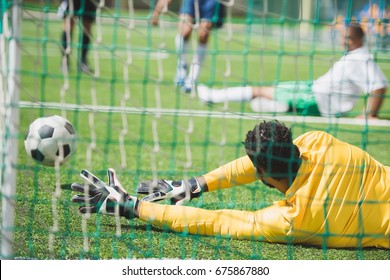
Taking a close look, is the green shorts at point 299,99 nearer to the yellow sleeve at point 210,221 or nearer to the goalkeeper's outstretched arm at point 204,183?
the goalkeeper's outstretched arm at point 204,183

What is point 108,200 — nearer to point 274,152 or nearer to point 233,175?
point 233,175

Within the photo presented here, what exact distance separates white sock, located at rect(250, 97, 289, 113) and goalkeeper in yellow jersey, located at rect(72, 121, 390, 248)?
8.89 ft

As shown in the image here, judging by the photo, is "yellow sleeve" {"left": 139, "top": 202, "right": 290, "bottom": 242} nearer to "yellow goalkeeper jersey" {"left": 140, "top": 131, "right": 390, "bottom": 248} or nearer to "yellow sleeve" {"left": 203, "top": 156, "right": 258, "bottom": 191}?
"yellow goalkeeper jersey" {"left": 140, "top": 131, "right": 390, "bottom": 248}

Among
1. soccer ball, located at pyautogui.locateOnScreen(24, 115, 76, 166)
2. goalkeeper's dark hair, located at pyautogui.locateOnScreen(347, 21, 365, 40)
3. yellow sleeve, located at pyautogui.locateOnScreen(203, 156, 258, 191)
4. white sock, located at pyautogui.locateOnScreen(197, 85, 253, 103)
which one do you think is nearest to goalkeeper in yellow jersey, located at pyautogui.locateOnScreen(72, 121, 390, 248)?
yellow sleeve, located at pyautogui.locateOnScreen(203, 156, 258, 191)

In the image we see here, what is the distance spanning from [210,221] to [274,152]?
46cm

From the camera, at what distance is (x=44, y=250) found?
2715mm

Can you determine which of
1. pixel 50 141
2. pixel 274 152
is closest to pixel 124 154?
pixel 50 141

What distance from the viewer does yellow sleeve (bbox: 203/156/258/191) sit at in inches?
127

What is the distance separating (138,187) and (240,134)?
1.91m

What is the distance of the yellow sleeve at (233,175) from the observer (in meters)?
3.22

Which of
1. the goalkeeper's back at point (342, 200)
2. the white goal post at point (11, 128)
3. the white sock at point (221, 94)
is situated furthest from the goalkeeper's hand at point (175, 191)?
the white sock at point (221, 94)

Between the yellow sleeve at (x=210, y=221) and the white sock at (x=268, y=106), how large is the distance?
281cm

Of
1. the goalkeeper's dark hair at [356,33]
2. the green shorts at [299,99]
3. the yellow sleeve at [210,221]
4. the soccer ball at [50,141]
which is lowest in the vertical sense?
the yellow sleeve at [210,221]

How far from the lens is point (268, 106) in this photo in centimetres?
591
